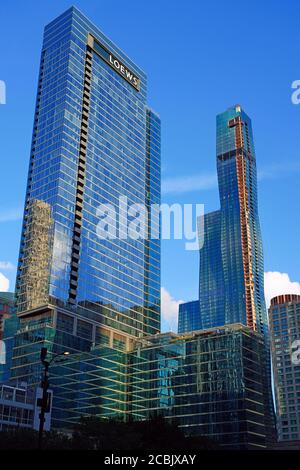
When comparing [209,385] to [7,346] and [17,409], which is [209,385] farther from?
[7,346]

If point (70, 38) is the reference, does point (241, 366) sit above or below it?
below

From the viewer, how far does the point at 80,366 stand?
151 meters

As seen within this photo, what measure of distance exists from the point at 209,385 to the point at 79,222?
60300 mm

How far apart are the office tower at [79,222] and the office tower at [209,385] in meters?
15.3

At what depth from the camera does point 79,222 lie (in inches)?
6535

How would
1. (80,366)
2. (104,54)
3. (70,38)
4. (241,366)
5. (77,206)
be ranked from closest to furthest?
(241,366) < (80,366) < (77,206) < (70,38) < (104,54)

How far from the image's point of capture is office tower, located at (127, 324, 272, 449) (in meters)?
130

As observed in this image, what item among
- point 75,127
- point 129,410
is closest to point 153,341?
point 129,410

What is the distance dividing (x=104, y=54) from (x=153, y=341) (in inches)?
3859

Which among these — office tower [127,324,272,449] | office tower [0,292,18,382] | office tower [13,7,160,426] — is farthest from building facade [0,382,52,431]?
office tower [0,292,18,382]

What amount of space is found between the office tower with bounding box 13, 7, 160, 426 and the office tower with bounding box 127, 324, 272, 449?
15.3 m

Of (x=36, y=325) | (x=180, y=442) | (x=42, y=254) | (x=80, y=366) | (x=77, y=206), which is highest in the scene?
(x=77, y=206)
